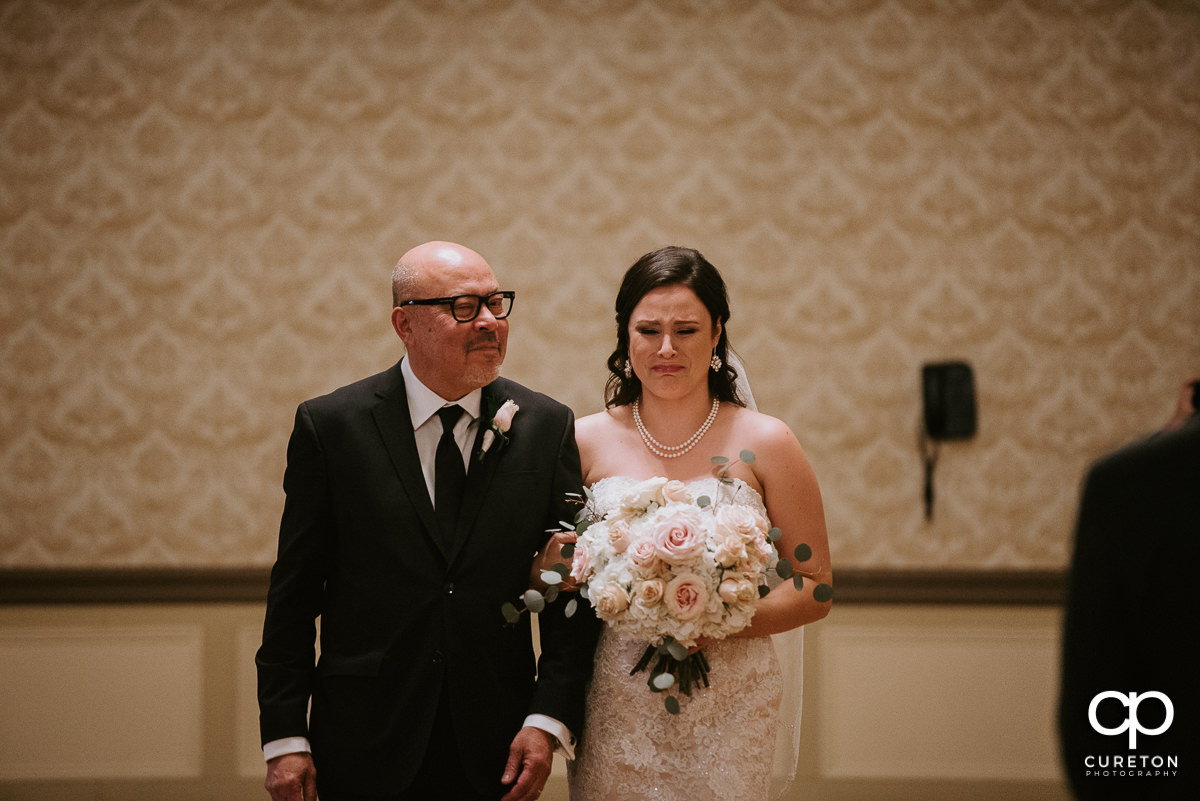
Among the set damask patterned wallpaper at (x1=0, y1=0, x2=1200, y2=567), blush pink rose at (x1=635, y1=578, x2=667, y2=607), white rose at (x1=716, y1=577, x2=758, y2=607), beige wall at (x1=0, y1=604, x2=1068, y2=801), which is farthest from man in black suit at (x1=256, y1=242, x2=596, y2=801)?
beige wall at (x1=0, y1=604, x2=1068, y2=801)

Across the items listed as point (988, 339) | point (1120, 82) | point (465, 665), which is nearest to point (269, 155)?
point (465, 665)

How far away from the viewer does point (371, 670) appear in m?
2.13

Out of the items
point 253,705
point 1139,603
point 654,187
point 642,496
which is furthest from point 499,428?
point 253,705

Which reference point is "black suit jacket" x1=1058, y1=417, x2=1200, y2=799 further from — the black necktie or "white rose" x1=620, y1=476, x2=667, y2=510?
the black necktie

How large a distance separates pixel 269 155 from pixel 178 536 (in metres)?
1.82

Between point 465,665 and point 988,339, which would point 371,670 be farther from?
point 988,339

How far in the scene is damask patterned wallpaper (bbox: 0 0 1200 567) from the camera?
438cm

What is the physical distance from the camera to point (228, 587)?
4289 mm

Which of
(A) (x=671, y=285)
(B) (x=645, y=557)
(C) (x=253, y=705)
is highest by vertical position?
(A) (x=671, y=285)

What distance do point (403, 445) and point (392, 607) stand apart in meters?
0.38

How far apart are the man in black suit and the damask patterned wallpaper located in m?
2.12

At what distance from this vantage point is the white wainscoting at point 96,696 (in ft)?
14.0

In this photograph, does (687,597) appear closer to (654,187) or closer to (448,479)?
(448,479)

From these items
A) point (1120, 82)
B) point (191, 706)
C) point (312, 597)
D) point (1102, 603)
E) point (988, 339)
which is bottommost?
point (191, 706)
